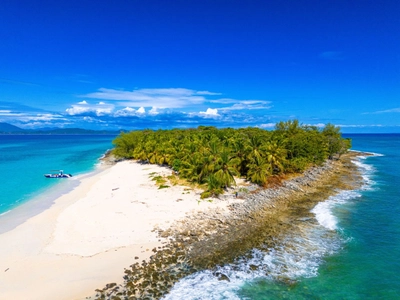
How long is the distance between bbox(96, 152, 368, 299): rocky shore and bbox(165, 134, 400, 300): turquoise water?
3.61 feet

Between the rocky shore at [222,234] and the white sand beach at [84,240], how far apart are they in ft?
3.90

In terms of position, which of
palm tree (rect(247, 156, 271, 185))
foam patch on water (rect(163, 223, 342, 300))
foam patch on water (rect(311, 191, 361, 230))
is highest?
palm tree (rect(247, 156, 271, 185))

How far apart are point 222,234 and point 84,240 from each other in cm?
1287

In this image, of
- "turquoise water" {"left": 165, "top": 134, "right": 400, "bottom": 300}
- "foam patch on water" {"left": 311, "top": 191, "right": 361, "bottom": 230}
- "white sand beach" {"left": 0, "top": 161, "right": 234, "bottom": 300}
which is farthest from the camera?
"foam patch on water" {"left": 311, "top": 191, "right": 361, "bottom": 230}

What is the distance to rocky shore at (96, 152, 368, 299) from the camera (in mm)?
16906

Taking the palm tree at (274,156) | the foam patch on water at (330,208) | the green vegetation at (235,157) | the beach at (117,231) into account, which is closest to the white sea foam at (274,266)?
the foam patch on water at (330,208)

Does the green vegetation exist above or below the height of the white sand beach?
above

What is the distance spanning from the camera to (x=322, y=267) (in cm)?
1933

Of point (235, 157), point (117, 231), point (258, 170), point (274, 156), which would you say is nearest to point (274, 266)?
point (117, 231)

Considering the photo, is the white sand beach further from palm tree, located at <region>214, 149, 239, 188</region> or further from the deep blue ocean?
the deep blue ocean

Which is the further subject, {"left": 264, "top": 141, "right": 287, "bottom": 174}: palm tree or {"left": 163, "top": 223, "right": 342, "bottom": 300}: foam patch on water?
{"left": 264, "top": 141, "right": 287, "bottom": 174}: palm tree

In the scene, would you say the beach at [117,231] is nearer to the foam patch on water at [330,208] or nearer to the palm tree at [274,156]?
the foam patch on water at [330,208]

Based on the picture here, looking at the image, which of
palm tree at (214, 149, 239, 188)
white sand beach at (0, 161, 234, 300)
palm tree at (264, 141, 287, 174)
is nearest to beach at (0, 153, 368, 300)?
white sand beach at (0, 161, 234, 300)

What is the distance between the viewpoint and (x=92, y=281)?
1686 cm
